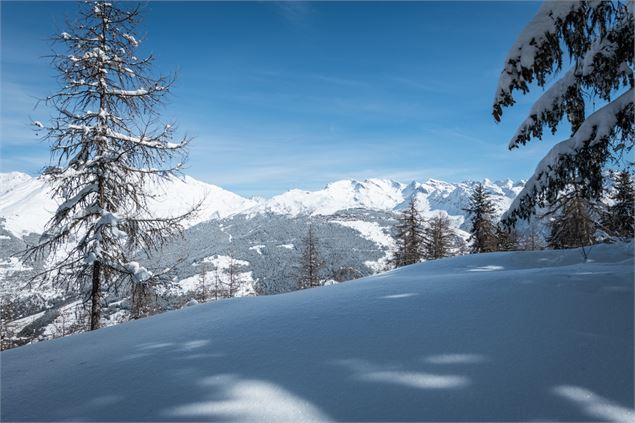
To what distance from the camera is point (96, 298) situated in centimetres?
844

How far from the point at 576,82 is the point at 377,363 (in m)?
4.64

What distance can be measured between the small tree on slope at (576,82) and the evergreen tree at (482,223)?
813 inches

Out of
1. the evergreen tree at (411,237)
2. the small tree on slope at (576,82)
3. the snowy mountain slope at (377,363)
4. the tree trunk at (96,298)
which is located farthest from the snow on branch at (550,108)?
the evergreen tree at (411,237)

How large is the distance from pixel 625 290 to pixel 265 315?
371 cm

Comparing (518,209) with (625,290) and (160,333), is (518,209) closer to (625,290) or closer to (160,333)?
(625,290)

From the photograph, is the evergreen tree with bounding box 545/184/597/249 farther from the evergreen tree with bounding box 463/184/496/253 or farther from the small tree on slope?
the small tree on slope

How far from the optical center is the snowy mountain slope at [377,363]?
2.08m

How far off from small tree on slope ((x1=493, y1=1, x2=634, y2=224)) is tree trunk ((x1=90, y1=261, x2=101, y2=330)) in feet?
31.3

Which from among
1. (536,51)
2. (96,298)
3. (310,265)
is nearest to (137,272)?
(96,298)

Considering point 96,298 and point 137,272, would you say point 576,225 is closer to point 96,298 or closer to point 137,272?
point 137,272

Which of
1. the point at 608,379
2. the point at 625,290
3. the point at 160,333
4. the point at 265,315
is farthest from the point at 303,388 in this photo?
the point at 625,290

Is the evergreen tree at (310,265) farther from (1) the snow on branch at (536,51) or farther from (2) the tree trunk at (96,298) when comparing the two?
(1) the snow on branch at (536,51)

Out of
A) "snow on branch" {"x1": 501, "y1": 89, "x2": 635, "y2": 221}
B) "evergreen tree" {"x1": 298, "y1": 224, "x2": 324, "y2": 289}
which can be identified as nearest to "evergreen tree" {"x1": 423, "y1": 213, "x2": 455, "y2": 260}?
"evergreen tree" {"x1": 298, "y1": 224, "x2": 324, "y2": 289}

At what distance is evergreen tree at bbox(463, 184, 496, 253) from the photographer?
23.6 metres
